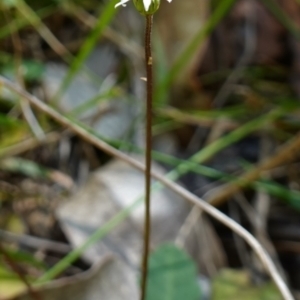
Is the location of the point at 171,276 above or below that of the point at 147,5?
below

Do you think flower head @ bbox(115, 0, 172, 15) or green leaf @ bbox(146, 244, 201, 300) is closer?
flower head @ bbox(115, 0, 172, 15)

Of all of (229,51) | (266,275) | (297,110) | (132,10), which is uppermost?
(132,10)

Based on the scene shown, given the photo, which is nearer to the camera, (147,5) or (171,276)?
(147,5)

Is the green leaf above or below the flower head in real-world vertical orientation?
below

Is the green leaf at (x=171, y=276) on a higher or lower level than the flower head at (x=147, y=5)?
lower

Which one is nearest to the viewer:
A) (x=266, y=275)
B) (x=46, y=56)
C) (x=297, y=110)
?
(x=266, y=275)

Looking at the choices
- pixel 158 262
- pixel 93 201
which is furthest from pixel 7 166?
pixel 158 262

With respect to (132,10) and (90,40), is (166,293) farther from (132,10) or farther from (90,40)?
(132,10)

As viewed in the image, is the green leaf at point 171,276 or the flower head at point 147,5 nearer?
the flower head at point 147,5
